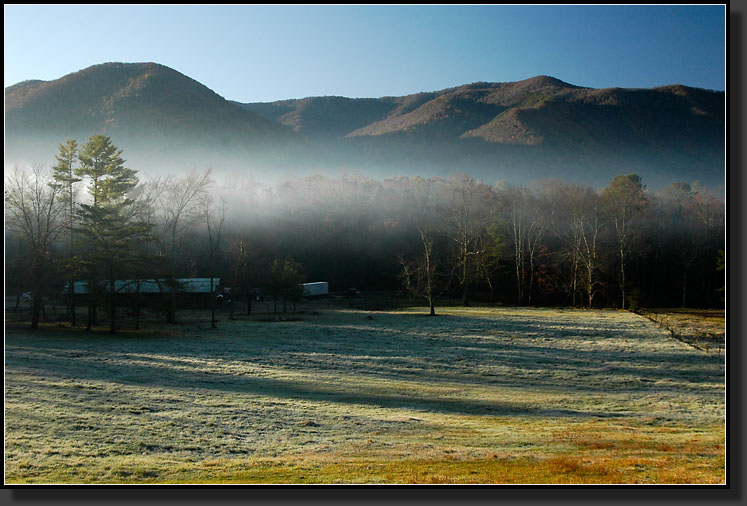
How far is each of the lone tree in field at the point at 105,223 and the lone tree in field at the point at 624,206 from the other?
128ft

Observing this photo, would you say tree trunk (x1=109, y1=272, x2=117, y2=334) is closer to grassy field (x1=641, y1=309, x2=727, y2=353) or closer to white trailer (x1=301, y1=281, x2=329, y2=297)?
white trailer (x1=301, y1=281, x2=329, y2=297)

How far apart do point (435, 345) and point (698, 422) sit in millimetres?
17137

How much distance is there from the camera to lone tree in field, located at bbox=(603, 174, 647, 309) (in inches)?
1652

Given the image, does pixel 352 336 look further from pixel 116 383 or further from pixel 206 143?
pixel 206 143

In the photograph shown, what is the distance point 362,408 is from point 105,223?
2364cm

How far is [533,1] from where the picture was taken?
8438mm

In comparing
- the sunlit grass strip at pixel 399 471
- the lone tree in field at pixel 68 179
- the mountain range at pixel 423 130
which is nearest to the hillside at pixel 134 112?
the mountain range at pixel 423 130

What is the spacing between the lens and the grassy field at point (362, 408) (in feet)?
28.7

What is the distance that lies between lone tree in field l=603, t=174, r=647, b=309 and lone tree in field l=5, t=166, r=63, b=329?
144 ft

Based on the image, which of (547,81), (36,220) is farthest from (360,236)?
(547,81)

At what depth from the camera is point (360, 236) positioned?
67312 millimetres

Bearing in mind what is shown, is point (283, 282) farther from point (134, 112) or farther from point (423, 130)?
point (423, 130)

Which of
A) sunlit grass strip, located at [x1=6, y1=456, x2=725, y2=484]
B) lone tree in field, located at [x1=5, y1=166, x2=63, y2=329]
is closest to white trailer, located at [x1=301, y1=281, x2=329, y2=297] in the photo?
lone tree in field, located at [x1=5, y1=166, x2=63, y2=329]

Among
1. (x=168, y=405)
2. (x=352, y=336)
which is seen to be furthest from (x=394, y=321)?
(x=168, y=405)
